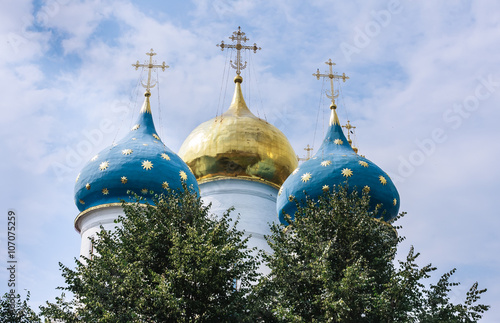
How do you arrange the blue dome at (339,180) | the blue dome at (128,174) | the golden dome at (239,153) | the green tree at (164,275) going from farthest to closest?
1. the golden dome at (239,153)
2. the blue dome at (128,174)
3. the blue dome at (339,180)
4. the green tree at (164,275)

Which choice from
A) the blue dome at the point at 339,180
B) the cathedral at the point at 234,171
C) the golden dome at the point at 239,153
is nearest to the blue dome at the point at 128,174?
the cathedral at the point at 234,171

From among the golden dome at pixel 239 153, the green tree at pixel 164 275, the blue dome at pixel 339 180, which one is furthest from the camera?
the golden dome at pixel 239 153

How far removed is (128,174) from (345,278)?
774 cm

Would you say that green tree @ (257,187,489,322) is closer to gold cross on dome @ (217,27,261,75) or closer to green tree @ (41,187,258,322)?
green tree @ (41,187,258,322)

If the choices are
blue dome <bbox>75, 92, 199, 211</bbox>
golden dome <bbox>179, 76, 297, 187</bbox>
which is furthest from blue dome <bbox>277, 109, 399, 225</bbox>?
golden dome <bbox>179, 76, 297, 187</bbox>

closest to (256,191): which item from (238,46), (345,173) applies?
(345,173)

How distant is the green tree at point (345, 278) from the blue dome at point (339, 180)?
368cm

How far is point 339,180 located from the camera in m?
15.6

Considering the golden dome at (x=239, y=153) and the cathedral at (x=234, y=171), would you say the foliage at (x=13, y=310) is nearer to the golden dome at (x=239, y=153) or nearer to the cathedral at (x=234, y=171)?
the cathedral at (x=234, y=171)

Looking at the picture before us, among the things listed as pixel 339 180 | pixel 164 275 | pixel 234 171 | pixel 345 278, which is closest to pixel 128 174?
pixel 234 171

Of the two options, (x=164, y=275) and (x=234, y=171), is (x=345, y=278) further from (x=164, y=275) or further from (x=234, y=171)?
(x=234, y=171)

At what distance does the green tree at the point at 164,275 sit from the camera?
9734 mm


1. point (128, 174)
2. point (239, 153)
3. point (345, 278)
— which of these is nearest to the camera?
point (345, 278)

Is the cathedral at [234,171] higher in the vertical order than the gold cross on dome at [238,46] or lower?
lower
